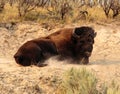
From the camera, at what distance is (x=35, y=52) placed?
42.6ft

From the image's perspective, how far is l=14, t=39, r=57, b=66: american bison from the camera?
12.9 meters

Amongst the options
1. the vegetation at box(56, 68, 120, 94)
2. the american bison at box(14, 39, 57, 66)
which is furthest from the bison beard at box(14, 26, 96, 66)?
the vegetation at box(56, 68, 120, 94)

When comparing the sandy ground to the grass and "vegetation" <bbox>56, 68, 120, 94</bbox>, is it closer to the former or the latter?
"vegetation" <bbox>56, 68, 120, 94</bbox>

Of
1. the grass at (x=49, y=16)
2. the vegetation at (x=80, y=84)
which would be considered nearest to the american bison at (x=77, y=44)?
the vegetation at (x=80, y=84)

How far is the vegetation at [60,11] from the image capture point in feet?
68.3

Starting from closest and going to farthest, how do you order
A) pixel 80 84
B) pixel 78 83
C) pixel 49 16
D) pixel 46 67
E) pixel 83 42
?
pixel 80 84 < pixel 78 83 < pixel 46 67 < pixel 83 42 < pixel 49 16

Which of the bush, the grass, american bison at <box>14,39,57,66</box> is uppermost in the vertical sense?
the bush

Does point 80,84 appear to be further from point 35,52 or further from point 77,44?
point 77,44

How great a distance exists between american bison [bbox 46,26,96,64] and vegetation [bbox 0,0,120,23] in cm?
649

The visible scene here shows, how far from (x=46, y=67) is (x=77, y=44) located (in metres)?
1.56

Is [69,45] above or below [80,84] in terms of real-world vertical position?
below

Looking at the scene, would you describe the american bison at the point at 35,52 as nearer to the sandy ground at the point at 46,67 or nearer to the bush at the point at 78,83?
the sandy ground at the point at 46,67

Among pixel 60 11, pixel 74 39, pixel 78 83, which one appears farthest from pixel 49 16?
pixel 78 83

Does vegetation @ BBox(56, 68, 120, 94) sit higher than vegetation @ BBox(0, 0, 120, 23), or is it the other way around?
vegetation @ BBox(56, 68, 120, 94)
